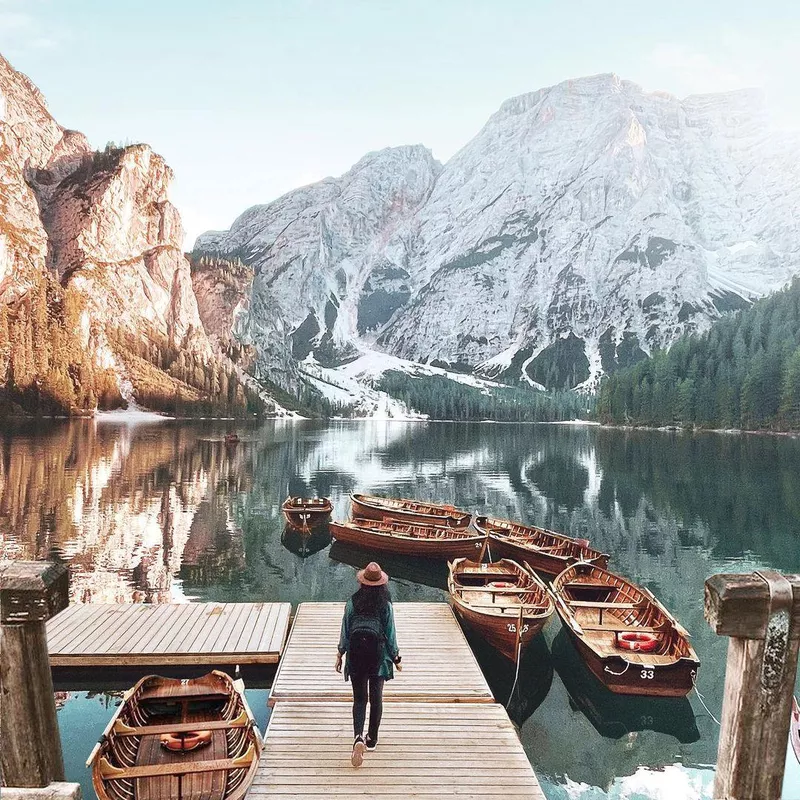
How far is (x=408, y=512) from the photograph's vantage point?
144 feet

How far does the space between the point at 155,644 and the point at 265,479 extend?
56138 millimetres

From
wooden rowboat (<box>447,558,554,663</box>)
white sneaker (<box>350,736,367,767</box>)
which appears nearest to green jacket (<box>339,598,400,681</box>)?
white sneaker (<box>350,736,367,767</box>)

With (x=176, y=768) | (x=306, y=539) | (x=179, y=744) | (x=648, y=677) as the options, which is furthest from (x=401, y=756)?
(x=306, y=539)

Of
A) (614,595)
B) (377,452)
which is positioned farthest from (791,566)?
(377,452)

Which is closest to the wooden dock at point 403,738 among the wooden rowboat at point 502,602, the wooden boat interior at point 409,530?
the wooden rowboat at point 502,602

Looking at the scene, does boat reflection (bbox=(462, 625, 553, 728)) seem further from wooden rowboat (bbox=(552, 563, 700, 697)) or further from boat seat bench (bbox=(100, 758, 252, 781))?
boat seat bench (bbox=(100, 758, 252, 781))

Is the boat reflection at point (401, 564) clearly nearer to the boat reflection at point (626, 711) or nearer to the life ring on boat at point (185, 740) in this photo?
the boat reflection at point (626, 711)

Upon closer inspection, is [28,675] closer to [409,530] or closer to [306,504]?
[409,530]

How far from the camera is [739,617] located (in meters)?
6.10

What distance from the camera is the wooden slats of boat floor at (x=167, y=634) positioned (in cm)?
1833

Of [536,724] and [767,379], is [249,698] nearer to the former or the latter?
[536,724]

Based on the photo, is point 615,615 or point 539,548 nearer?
point 615,615

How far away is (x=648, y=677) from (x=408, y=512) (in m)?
26.7

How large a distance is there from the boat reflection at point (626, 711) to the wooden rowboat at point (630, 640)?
3.24 ft
